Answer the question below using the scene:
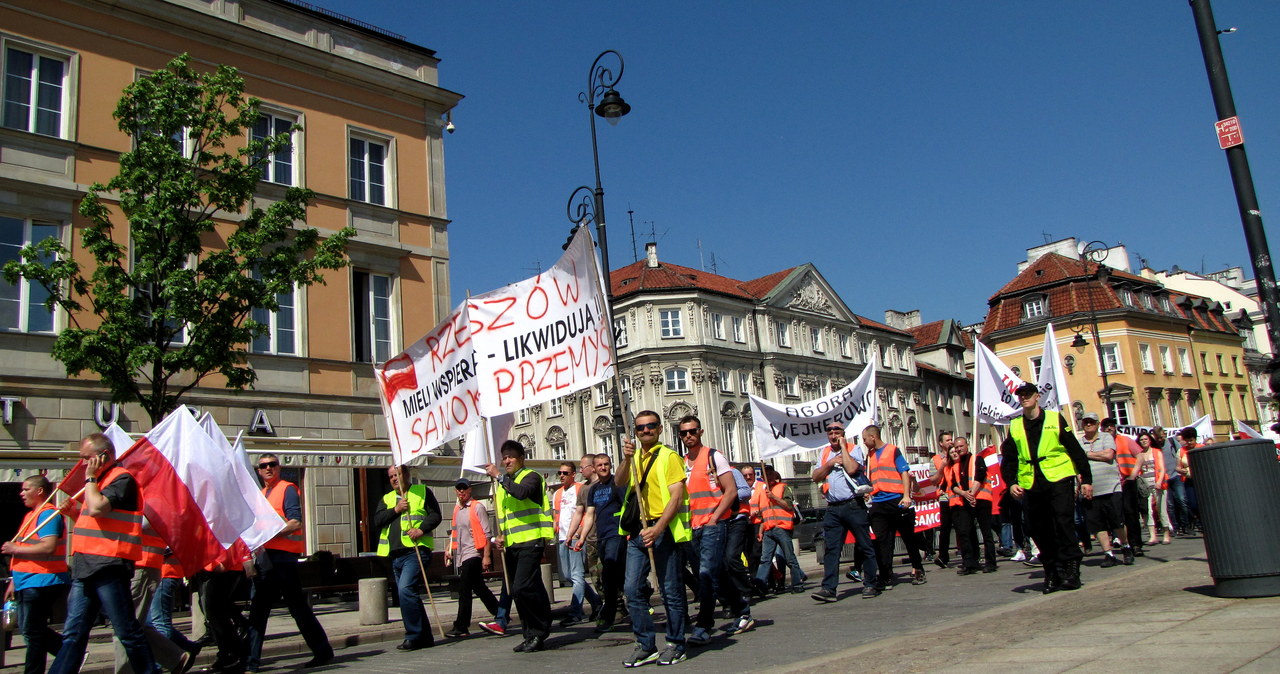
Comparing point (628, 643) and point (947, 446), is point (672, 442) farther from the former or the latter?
point (628, 643)

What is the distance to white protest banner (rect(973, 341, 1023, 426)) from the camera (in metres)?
14.4

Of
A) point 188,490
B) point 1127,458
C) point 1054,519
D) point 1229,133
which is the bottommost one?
point 1054,519

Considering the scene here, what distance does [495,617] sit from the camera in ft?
36.3

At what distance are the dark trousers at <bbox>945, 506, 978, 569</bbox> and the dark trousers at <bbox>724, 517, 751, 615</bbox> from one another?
4184 millimetres

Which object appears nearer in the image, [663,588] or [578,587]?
[663,588]

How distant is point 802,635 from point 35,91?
18.3 meters

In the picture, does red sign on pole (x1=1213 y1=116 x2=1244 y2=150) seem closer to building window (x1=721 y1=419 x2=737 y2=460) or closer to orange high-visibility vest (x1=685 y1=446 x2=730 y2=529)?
orange high-visibility vest (x1=685 y1=446 x2=730 y2=529)

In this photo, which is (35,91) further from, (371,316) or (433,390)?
(433,390)

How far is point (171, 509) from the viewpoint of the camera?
26.3ft

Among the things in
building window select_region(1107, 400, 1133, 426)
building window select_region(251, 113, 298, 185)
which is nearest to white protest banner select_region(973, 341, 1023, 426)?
building window select_region(251, 113, 298, 185)

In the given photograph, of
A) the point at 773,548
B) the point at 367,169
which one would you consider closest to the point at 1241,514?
the point at 773,548

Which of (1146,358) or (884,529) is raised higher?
(1146,358)

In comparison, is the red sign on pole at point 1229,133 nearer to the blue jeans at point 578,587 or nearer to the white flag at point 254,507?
the blue jeans at point 578,587

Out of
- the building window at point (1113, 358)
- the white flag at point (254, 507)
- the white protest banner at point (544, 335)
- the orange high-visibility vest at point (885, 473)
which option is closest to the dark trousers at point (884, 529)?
the orange high-visibility vest at point (885, 473)
